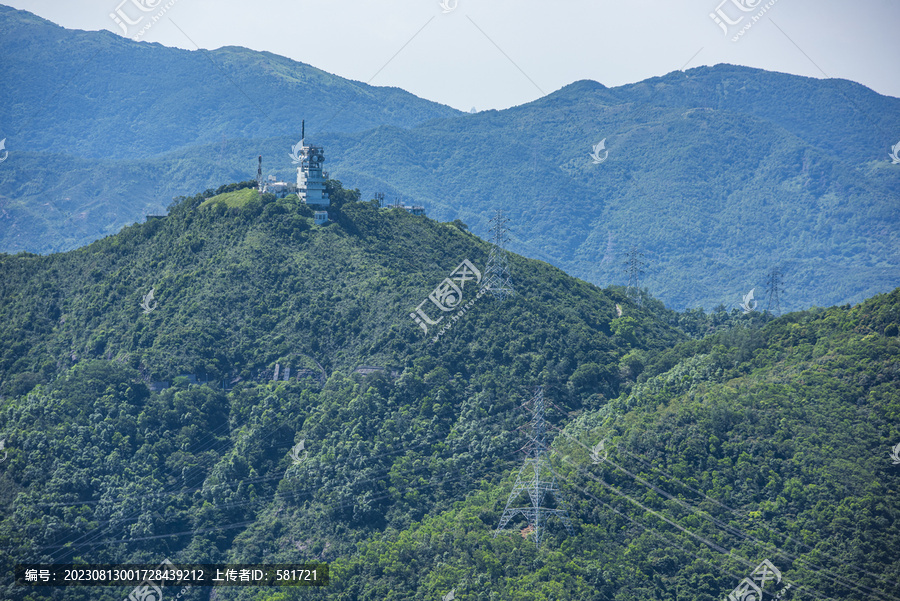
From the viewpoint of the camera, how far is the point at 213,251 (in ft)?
319

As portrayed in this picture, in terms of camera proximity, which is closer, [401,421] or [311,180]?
[401,421]

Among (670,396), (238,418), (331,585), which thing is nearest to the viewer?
(331,585)

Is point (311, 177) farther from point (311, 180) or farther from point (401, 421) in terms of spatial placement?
point (401, 421)

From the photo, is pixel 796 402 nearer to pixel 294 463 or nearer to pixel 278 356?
pixel 294 463

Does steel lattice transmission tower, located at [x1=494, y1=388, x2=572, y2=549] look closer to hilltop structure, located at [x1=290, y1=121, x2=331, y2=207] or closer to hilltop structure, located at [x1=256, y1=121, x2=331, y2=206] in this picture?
hilltop structure, located at [x1=256, y1=121, x2=331, y2=206]

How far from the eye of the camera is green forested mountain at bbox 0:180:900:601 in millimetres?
62656

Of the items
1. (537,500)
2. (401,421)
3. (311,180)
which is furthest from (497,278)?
(537,500)

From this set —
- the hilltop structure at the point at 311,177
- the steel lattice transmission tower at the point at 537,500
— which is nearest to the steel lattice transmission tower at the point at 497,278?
the hilltop structure at the point at 311,177

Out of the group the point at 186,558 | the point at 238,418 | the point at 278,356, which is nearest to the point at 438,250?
the point at 278,356

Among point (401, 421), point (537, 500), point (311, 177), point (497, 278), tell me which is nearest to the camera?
point (537, 500)

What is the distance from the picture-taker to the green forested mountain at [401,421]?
2467 inches

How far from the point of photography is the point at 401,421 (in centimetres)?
7912

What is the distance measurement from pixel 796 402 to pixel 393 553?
A: 95.3 ft

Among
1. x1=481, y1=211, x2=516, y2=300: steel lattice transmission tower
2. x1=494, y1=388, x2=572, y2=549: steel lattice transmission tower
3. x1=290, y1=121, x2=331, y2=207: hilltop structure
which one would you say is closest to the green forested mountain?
x1=494, y1=388, x2=572, y2=549: steel lattice transmission tower
